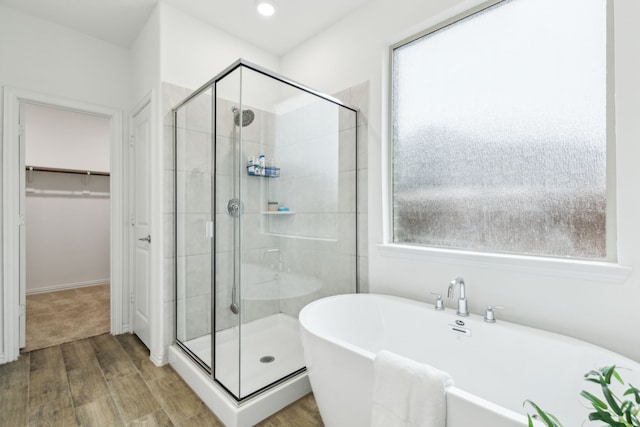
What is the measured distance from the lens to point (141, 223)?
268 centimetres

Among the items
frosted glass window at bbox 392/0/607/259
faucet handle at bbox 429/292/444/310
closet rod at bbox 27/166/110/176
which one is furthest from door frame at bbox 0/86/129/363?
faucet handle at bbox 429/292/444/310

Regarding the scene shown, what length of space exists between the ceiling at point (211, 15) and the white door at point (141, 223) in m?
0.72

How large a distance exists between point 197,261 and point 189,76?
58.4 inches

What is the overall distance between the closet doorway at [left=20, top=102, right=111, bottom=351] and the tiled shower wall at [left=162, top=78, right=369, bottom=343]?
2.31 m

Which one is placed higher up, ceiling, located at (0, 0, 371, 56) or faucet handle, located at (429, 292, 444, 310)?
ceiling, located at (0, 0, 371, 56)

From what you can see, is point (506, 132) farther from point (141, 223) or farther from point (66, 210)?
point (66, 210)

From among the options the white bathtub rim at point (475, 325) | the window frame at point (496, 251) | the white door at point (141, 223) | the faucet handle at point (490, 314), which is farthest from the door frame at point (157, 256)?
the faucet handle at point (490, 314)

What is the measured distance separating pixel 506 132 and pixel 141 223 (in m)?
2.84

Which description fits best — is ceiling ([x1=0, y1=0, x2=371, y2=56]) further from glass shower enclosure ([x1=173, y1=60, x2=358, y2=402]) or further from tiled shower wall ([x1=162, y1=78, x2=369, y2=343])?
glass shower enclosure ([x1=173, y1=60, x2=358, y2=402])

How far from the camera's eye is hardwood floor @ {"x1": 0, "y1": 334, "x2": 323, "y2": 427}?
1.70 m

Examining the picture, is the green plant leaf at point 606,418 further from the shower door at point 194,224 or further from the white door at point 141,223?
the white door at point 141,223

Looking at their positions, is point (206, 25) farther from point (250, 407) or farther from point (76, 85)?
point (250, 407)

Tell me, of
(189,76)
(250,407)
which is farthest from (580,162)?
(189,76)

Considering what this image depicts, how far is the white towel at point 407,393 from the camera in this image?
3.26 ft
